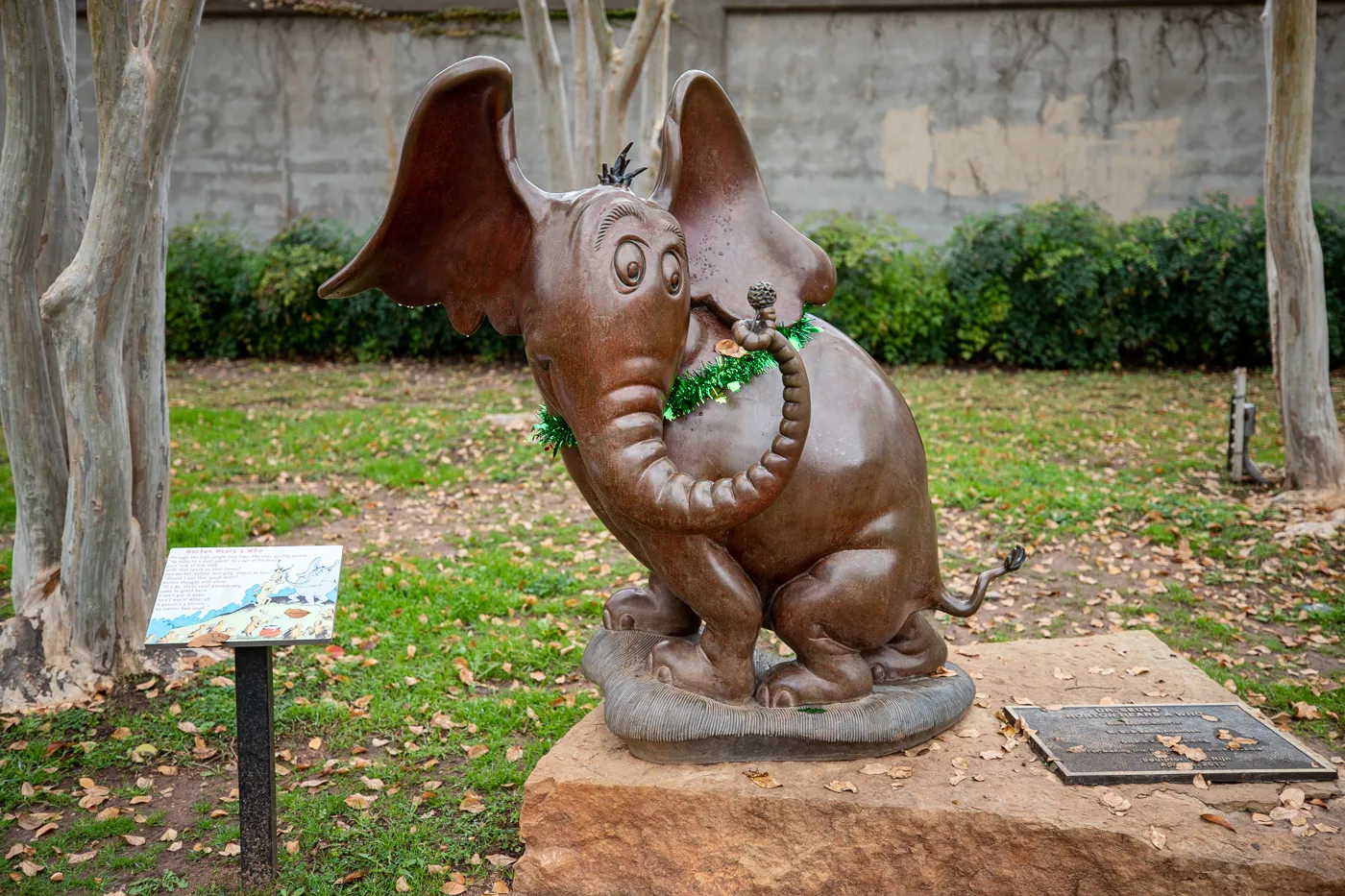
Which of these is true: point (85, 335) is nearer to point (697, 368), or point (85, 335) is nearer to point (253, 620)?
point (253, 620)

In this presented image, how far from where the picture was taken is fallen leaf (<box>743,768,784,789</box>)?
9.92 feet

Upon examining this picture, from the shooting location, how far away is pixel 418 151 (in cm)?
283

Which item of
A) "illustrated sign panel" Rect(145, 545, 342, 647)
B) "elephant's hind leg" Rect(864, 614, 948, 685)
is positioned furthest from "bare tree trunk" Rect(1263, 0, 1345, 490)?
"illustrated sign panel" Rect(145, 545, 342, 647)

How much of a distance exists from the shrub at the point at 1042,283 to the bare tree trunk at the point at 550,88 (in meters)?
5.57

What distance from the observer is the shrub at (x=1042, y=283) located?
12.3 meters

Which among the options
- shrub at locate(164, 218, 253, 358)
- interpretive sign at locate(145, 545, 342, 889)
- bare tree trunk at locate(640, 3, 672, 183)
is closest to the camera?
interpretive sign at locate(145, 545, 342, 889)

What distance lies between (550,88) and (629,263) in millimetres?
6640

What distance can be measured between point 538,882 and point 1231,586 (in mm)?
4597

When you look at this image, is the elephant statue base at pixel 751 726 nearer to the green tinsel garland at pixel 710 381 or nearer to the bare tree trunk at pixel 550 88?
the green tinsel garland at pixel 710 381

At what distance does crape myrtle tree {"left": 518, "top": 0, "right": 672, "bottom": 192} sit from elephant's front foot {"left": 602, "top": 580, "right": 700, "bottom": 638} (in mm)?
5711

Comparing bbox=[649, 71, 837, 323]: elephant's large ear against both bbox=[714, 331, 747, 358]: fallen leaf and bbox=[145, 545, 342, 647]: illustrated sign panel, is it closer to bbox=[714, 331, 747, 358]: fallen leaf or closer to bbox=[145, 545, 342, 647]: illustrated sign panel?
bbox=[714, 331, 747, 358]: fallen leaf

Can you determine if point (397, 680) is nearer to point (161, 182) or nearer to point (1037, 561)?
point (161, 182)

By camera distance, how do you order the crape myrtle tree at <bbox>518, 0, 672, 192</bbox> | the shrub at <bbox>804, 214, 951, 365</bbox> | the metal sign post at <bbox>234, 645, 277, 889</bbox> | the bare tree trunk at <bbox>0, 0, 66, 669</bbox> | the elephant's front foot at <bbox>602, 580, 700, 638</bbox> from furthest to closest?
1. the shrub at <bbox>804, 214, 951, 365</bbox>
2. the crape myrtle tree at <bbox>518, 0, 672, 192</bbox>
3. the bare tree trunk at <bbox>0, 0, 66, 669</bbox>
4. the elephant's front foot at <bbox>602, 580, 700, 638</bbox>
5. the metal sign post at <bbox>234, 645, 277, 889</bbox>

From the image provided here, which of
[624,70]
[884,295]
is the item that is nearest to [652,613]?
[624,70]
